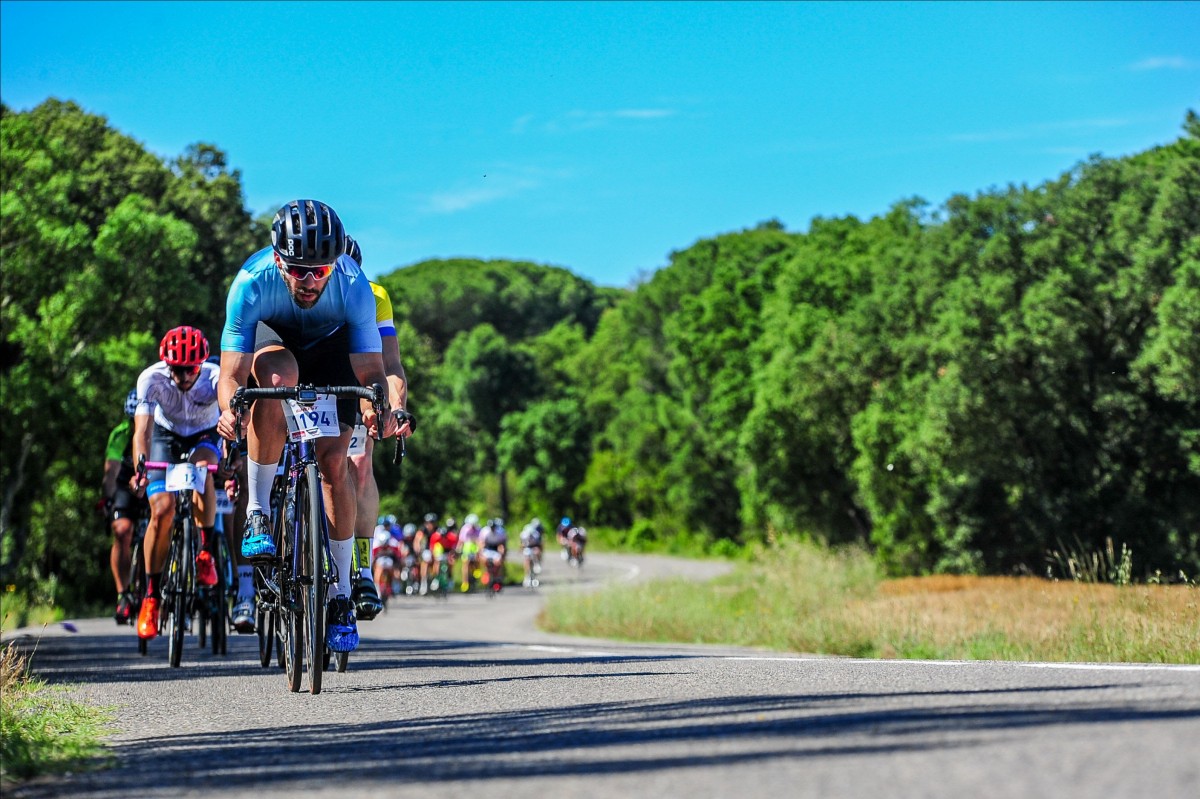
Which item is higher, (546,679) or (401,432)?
(401,432)

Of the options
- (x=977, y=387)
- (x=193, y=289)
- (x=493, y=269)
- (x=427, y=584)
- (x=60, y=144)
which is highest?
(x=493, y=269)

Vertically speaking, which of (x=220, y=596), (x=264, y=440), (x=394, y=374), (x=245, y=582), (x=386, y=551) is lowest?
(x=220, y=596)

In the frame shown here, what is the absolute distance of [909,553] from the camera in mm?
51250

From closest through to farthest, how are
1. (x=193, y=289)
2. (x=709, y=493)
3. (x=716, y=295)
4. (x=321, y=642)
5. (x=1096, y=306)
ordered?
(x=321, y=642) → (x=193, y=289) → (x=1096, y=306) → (x=716, y=295) → (x=709, y=493)

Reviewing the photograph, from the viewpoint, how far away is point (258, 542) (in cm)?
772

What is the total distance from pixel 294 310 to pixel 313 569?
4.24 feet

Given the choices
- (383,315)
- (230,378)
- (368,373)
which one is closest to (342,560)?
(368,373)

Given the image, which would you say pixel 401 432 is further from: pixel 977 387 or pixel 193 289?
pixel 977 387

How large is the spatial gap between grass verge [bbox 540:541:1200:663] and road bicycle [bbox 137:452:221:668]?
21.1 ft

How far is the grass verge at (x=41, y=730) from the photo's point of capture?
5227 mm

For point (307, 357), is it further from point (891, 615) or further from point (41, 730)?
point (891, 615)

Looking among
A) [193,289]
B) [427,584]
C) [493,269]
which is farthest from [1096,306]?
[493,269]

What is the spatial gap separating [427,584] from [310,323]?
3923 cm

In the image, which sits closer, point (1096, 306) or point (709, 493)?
point (1096, 306)
